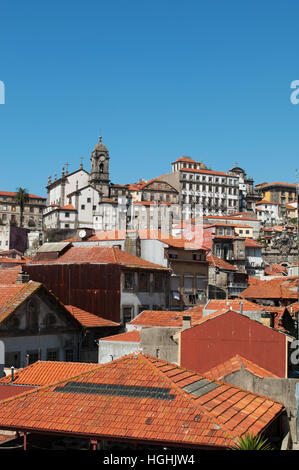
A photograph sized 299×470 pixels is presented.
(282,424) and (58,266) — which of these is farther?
(58,266)

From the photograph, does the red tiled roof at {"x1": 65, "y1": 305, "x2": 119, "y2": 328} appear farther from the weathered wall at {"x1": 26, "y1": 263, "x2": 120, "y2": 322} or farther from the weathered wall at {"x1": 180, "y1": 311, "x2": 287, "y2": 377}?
the weathered wall at {"x1": 180, "y1": 311, "x2": 287, "y2": 377}

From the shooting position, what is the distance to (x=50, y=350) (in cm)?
3528

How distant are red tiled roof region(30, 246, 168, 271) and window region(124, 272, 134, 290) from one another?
0.77 metres

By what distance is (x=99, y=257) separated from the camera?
48688 millimetres

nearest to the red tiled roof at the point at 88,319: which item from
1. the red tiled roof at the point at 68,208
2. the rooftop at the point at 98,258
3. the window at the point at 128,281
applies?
the window at the point at 128,281

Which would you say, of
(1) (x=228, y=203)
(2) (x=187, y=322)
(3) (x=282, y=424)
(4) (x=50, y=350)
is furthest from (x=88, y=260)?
(1) (x=228, y=203)

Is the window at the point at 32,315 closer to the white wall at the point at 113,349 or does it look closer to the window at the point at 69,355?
the window at the point at 69,355

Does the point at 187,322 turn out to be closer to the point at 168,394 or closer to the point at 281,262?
the point at 168,394

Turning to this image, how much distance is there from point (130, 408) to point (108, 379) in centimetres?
208

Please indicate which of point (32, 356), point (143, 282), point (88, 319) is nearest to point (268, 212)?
point (143, 282)

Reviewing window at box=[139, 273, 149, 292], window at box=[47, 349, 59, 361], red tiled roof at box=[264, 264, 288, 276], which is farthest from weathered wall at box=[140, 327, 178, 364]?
red tiled roof at box=[264, 264, 288, 276]

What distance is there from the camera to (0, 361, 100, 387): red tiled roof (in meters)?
25.6

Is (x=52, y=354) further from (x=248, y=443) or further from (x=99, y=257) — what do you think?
(x=248, y=443)

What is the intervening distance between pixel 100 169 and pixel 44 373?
125m
